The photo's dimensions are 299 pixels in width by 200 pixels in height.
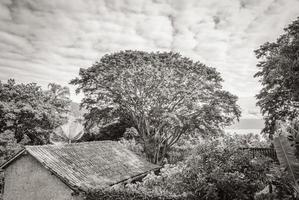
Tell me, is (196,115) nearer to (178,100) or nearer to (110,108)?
(178,100)

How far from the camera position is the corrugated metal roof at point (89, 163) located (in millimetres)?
14234

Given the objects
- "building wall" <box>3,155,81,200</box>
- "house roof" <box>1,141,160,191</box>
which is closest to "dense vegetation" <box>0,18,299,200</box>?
"house roof" <box>1,141,160,191</box>

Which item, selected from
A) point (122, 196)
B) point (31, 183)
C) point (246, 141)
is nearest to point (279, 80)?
point (246, 141)

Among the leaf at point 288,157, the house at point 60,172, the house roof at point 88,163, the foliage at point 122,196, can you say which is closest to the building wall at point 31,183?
the house at point 60,172

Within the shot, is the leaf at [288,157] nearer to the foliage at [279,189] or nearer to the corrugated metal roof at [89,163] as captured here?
the foliage at [279,189]

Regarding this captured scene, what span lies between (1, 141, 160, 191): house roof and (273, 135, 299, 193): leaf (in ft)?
28.9

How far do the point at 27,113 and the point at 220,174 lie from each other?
2151 cm

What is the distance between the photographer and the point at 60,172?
46.0 feet

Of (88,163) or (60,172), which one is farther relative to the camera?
(88,163)

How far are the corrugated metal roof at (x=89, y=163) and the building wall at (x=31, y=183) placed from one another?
613 millimetres

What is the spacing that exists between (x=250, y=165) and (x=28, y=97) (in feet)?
76.0

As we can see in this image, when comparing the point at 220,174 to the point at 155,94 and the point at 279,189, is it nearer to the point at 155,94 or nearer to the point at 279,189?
the point at 279,189

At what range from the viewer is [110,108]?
1073 inches

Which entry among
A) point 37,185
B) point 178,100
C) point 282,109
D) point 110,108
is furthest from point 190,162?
point 110,108
